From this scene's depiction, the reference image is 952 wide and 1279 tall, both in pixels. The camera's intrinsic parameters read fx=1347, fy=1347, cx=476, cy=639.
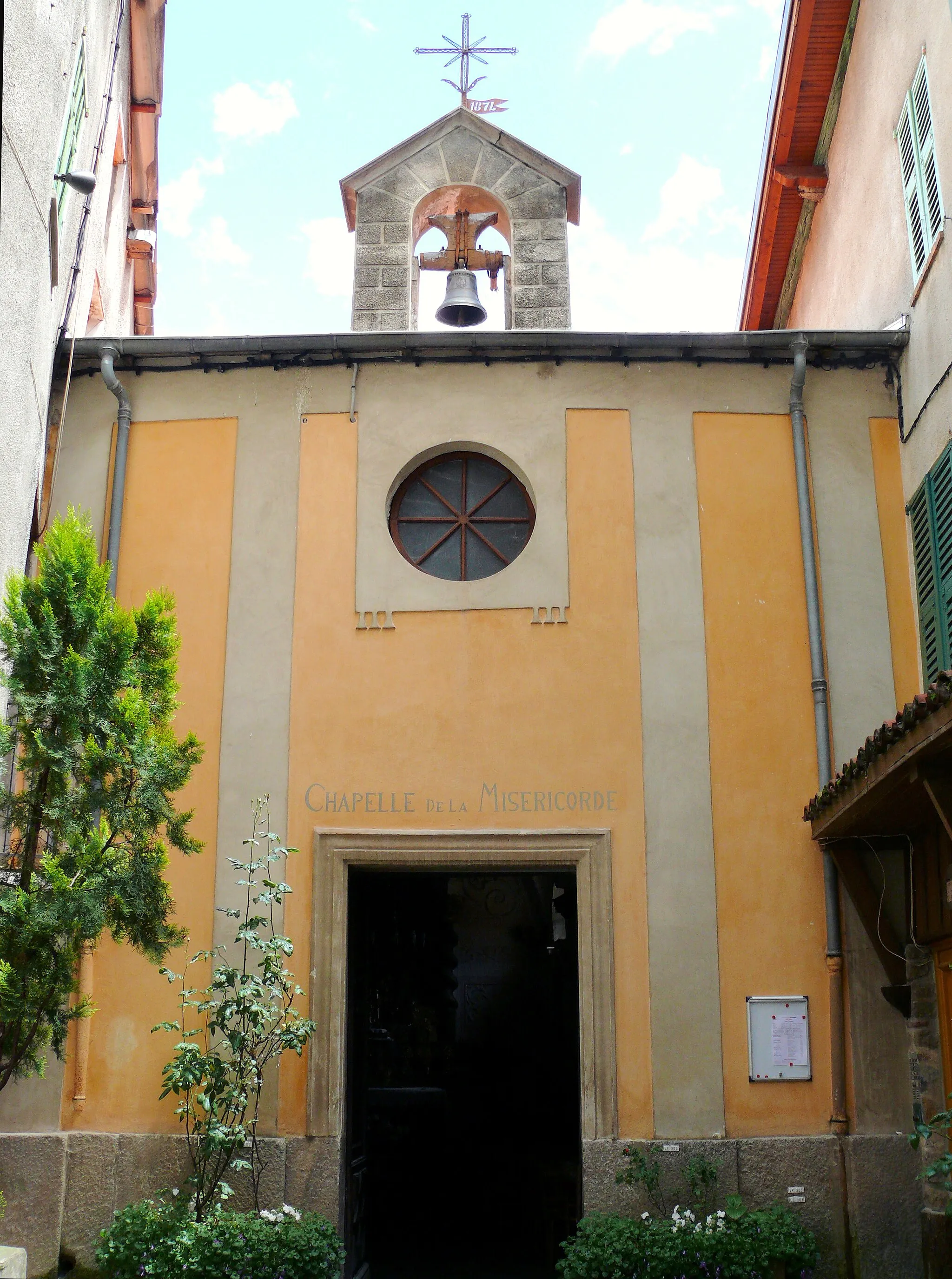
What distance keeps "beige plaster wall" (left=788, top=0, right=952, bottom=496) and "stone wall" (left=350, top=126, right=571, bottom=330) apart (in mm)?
2458

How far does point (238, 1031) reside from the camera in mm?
8102

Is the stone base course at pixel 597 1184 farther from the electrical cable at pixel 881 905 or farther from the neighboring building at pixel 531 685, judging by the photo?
the electrical cable at pixel 881 905

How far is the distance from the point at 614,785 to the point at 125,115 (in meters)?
7.98

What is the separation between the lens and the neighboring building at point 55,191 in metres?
7.23

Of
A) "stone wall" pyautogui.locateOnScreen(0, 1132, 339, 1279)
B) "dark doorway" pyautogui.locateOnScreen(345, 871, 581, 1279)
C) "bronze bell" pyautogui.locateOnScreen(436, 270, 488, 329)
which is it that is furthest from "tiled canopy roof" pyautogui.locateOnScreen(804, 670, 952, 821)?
"bronze bell" pyautogui.locateOnScreen(436, 270, 488, 329)

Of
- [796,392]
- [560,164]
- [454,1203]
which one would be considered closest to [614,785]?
[796,392]

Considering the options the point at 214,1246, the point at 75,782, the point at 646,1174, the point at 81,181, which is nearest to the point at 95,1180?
the point at 214,1246

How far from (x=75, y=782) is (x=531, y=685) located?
154 inches

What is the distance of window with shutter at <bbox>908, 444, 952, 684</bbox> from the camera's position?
864cm

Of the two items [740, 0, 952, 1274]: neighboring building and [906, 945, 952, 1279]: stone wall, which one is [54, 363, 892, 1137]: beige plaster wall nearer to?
[740, 0, 952, 1274]: neighboring building

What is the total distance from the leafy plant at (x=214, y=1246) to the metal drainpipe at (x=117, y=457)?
4.17 m

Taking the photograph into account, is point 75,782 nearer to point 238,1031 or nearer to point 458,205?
point 238,1031

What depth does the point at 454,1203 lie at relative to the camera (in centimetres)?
1440

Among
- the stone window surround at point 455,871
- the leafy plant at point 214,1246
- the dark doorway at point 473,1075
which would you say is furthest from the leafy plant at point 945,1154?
the dark doorway at point 473,1075
